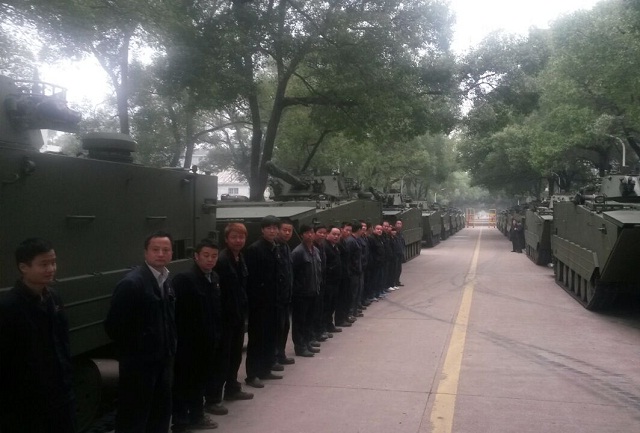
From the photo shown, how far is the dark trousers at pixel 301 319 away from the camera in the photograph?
28.0 ft

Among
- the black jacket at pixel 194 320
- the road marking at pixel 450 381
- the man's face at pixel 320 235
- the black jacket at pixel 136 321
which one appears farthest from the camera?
the man's face at pixel 320 235

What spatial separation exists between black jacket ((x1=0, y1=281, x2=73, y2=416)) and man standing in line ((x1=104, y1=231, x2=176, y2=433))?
34.9 inches

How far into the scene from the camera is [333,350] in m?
8.98

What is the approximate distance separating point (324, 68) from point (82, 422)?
15541mm

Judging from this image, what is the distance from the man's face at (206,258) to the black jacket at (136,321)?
95 centimetres

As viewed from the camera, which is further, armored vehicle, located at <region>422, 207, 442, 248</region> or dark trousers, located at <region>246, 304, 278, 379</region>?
armored vehicle, located at <region>422, 207, 442, 248</region>

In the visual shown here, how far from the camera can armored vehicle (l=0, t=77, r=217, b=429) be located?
4598mm

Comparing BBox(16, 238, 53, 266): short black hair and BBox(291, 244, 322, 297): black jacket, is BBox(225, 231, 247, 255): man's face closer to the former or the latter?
BBox(291, 244, 322, 297): black jacket

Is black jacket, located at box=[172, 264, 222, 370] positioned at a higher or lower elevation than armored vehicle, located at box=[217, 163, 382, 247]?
lower

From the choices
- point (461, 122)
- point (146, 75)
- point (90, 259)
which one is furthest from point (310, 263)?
point (461, 122)

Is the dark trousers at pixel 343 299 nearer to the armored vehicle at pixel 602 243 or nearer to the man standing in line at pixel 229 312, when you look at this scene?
the armored vehicle at pixel 602 243

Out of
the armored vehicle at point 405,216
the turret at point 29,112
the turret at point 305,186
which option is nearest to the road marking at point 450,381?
the turret at point 29,112

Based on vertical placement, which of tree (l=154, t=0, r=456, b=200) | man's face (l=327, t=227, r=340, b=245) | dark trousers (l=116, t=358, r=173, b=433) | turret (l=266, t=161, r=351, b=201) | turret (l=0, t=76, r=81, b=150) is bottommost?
dark trousers (l=116, t=358, r=173, b=433)

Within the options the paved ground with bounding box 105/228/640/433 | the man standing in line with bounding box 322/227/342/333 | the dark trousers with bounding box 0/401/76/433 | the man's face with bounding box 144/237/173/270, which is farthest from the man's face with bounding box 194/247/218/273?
the man standing in line with bounding box 322/227/342/333
